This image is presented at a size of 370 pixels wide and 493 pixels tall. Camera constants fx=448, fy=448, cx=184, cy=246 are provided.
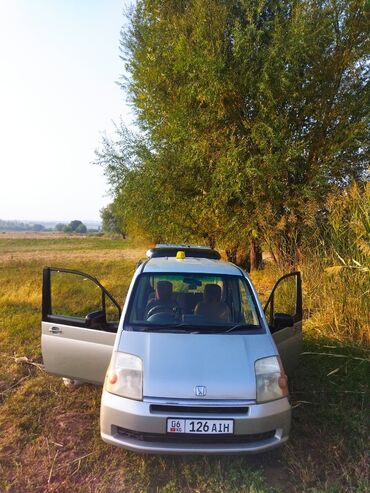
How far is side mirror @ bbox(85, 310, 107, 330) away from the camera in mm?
4227

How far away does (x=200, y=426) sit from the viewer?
3109mm

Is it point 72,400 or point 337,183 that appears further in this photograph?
point 337,183

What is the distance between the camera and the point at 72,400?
4832mm

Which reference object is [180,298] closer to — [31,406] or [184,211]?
[31,406]

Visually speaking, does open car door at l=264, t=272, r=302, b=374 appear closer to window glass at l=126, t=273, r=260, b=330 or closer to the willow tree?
window glass at l=126, t=273, r=260, b=330

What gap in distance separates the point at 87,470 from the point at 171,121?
919 centimetres

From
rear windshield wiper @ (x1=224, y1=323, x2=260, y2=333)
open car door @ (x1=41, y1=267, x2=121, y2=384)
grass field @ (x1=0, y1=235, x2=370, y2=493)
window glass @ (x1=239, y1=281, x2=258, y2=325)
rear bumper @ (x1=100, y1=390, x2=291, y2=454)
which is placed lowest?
grass field @ (x1=0, y1=235, x2=370, y2=493)

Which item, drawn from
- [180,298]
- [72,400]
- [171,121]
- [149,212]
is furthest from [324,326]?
[149,212]

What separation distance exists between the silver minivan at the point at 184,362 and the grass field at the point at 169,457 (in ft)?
1.04

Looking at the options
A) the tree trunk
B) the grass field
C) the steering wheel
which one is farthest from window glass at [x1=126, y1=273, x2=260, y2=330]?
the tree trunk

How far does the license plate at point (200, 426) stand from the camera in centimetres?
310

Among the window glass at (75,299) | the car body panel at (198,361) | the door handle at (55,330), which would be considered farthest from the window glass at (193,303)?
the window glass at (75,299)

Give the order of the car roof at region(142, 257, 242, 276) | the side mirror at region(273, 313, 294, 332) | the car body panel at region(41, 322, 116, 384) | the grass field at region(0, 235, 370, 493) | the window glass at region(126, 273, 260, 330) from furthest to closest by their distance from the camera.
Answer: the car roof at region(142, 257, 242, 276)
the side mirror at region(273, 313, 294, 332)
the car body panel at region(41, 322, 116, 384)
the window glass at region(126, 273, 260, 330)
the grass field at region(0, 235, 370, 493)

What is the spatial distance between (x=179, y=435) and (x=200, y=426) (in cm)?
16
